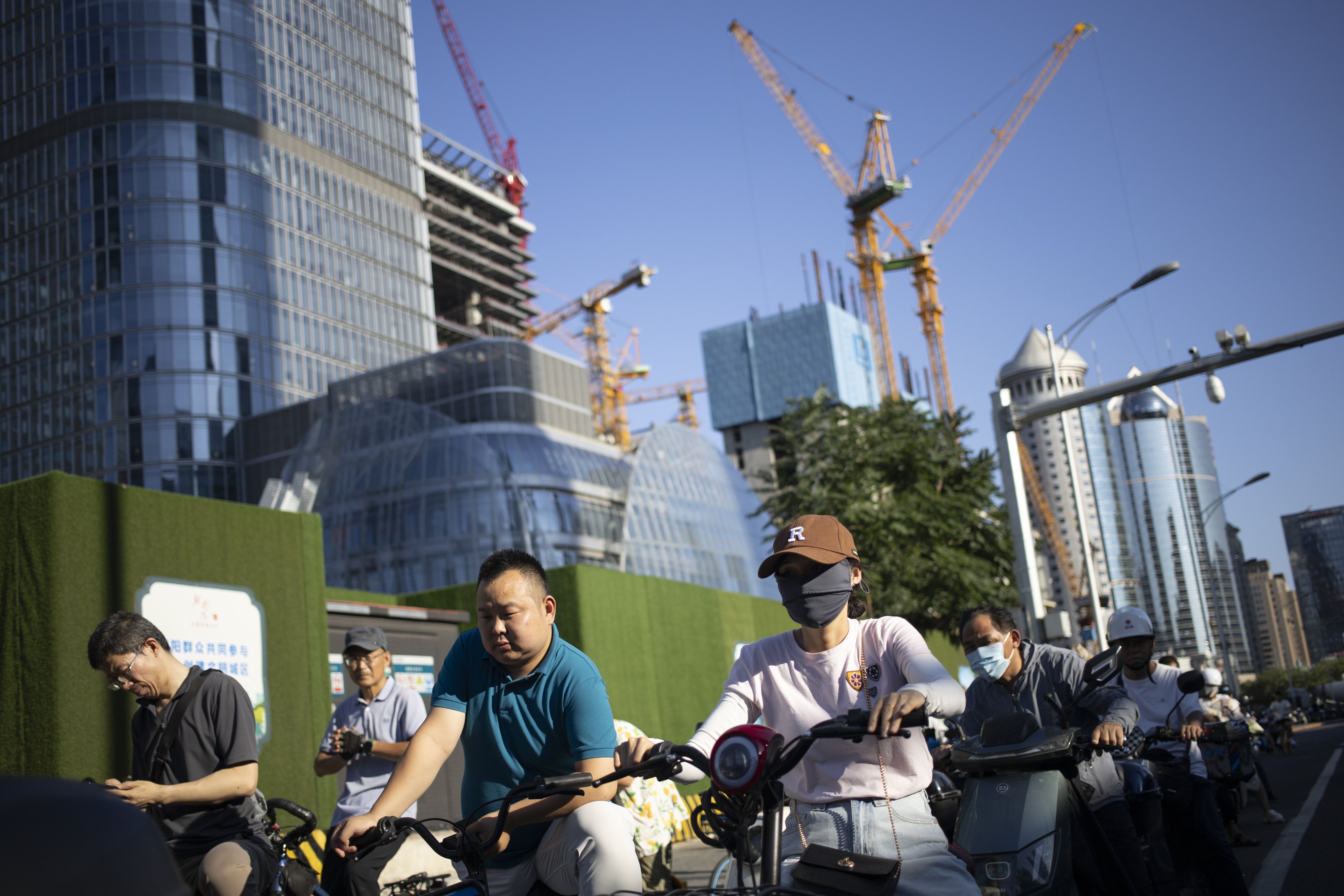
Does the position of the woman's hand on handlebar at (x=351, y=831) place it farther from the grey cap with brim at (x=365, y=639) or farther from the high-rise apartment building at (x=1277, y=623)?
the high-rise apartment building at (x=1277, y=623)

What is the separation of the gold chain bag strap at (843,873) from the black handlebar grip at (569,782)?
1.74 feet

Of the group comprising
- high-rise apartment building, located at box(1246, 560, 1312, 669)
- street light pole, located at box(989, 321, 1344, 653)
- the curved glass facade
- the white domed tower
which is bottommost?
high-rise apartment building, located at box(1246, 560, 1312, 669)

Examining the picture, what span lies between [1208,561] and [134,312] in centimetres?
8363

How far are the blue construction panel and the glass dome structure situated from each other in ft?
306

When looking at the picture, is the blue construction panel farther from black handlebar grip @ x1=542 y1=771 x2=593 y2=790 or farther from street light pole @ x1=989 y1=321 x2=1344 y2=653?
black handlebar grip @ x1=542 y1=771 x2=593 y2=790

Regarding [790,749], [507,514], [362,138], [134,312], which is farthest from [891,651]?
[362,138]

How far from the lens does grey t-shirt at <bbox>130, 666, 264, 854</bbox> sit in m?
4.35

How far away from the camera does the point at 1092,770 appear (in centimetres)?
539

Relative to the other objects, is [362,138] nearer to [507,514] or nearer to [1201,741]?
[507,514]

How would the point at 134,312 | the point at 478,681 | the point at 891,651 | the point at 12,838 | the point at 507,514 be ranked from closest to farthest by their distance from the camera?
the point at 12,838
the point at 891,651
the point at 478,681
the point at 507,514
the point at 134,312

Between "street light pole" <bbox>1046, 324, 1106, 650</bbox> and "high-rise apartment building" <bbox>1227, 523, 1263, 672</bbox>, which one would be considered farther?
"high-rise apartment building" <bbox>1227, 523, 1263, 672</bbox>

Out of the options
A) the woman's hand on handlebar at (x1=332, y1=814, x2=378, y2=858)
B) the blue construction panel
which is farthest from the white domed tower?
→ the woman's hand on handlebar at (x1=332, y1=814, x2=378, y2=858)

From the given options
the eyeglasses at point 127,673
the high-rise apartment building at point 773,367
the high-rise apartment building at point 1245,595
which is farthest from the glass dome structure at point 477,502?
the high-rise apartment building at point 773,367

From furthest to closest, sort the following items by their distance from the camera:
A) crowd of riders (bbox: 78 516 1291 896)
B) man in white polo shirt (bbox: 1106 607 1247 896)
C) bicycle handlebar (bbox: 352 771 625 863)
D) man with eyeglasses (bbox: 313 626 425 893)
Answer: man in white polo shirt (bbox: 1106 607 1247 896), man with eyeglasses (bbox: 313 626 425 893), crowd of riders (bbox: 78 516 1291 896), bicycle handlebar (bbox: 352 771 625 863)
